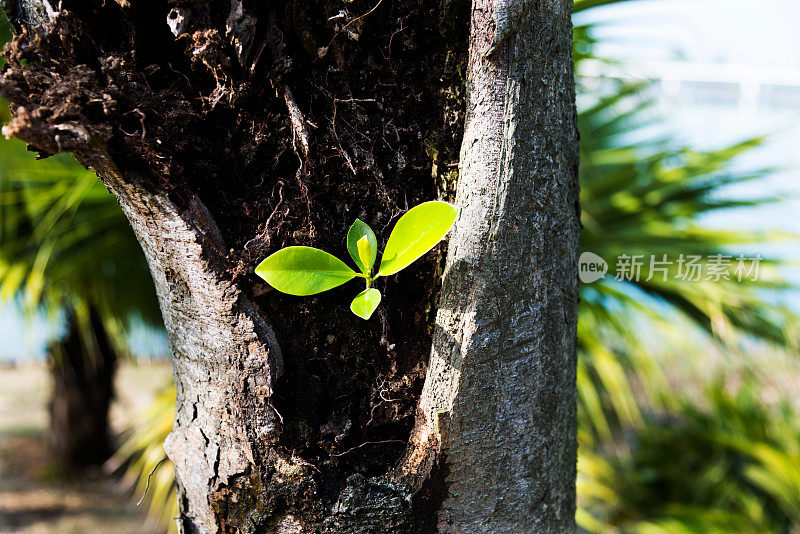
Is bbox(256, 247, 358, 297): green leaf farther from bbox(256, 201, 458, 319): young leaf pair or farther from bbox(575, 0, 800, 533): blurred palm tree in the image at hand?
bbox(575, 0, 800, 533): blurred palm tree

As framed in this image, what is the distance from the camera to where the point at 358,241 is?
399 millimetres

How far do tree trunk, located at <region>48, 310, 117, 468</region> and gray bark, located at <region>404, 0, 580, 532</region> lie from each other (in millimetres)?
2070

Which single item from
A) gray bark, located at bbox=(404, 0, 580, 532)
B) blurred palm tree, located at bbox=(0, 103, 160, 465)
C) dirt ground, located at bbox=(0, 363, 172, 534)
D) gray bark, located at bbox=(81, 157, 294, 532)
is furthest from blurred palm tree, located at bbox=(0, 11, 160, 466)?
gray bark, located at bbox=(404, 0, 580, 532)

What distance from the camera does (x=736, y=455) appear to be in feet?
6.21

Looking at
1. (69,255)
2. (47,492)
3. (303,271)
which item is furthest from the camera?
(47,492)

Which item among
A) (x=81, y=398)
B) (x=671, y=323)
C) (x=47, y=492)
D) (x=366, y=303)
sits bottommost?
(x=47, y=492)

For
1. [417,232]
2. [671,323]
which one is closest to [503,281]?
[417,232]

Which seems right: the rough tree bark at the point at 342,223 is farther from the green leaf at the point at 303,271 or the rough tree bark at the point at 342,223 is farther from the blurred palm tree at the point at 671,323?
the blurred palm tree at the point at 671,323

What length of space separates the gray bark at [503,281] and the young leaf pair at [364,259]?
0.09ft

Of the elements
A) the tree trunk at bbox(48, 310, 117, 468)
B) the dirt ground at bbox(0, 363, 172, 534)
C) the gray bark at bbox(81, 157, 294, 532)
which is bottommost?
the dirt ground at bbox(0, 363, 172, 534)

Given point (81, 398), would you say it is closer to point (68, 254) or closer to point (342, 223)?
point (68, 254)

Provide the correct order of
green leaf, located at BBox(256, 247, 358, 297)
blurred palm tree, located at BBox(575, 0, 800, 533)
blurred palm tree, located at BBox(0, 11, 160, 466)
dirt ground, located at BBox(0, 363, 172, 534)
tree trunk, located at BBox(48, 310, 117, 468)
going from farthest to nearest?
tree trunk, located at BBox(48, 310, 117, 468) < dirt ground, located at BBox(0, 363, 172, 534) < blurred palm tree, located at BBox(575, 0, 800, 533) < blurred palm tree, located at BBox(0, 11, 160, 466) < green leaf, located at BBox(256, 247, 358, 297)

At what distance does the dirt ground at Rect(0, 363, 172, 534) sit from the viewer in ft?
6.87

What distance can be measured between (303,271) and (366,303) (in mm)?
46
